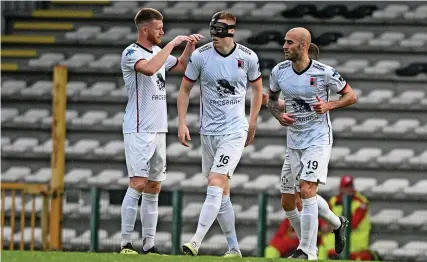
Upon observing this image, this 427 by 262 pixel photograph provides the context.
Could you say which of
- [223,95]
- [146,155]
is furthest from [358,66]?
[146,155]

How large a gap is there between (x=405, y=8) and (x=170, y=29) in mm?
3615

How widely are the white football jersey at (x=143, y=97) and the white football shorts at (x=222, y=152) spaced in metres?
0.45

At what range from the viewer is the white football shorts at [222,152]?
40.2 ft

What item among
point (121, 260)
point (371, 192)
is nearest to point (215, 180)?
point (121, 260)

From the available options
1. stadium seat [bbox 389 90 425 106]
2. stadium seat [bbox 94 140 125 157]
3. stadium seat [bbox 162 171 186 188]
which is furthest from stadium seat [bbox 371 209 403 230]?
stadium seat [bbox 94 140 125 157]

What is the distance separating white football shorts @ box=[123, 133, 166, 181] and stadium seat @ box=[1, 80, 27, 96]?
9.61 metres

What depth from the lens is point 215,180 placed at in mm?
12219

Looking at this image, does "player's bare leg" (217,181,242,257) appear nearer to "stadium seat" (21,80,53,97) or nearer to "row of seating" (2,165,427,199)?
"row of seating" (2,165,427,199)

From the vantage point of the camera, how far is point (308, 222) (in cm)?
1226

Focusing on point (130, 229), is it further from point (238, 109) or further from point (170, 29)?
point (170, 29)

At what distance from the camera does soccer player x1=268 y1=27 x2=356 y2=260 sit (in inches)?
482

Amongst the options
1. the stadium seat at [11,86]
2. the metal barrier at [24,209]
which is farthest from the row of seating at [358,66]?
the metal barrier at [24,209]

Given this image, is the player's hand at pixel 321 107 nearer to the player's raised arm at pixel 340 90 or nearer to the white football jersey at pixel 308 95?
the player's raised arm at pixel 340 90

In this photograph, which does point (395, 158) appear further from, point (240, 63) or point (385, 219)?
point (240, 63)
